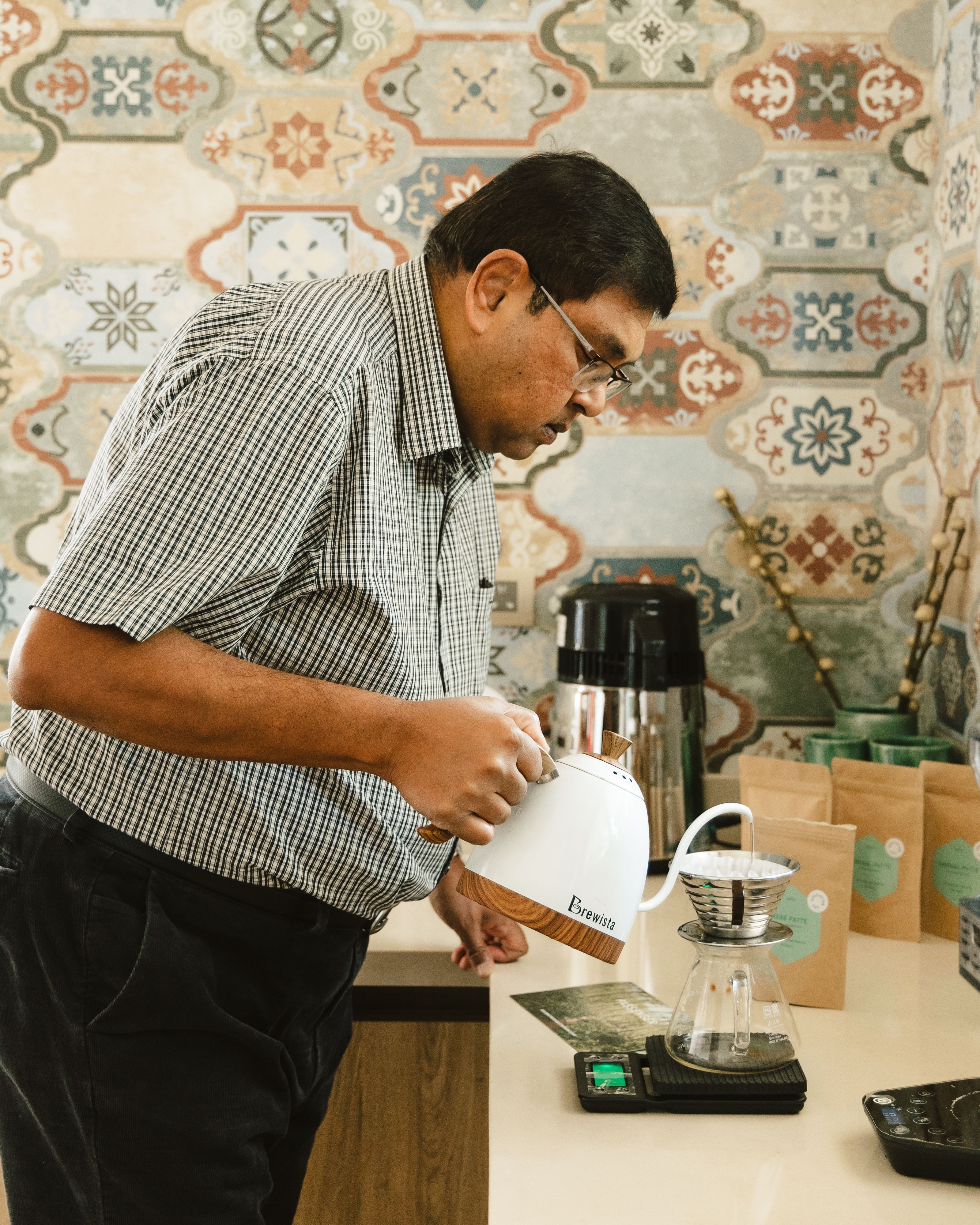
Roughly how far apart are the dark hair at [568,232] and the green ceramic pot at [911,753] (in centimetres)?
79

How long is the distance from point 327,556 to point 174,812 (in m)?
0.27

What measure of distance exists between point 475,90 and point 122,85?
0.57 m

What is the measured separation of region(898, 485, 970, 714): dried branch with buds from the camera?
170 cm

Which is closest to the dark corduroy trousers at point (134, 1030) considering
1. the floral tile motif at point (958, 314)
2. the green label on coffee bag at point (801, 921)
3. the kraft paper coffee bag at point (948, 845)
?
the green label on coffee bag at point (801, 921)

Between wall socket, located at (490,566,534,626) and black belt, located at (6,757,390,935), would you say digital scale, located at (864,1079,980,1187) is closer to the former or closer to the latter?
black belt, located at (6,757,390,935)

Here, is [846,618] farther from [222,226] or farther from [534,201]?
[222,226]

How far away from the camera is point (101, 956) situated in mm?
1046

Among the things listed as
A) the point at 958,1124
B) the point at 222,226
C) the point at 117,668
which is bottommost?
the point at 958,1124

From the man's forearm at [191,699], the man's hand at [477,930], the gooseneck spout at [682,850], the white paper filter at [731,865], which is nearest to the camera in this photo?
the man's forearm at [191,699]

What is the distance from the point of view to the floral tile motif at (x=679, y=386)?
188 cm

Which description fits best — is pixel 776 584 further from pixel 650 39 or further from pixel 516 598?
pixel 650 39

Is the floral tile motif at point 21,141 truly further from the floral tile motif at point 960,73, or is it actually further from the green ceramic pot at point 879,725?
the green ceramic pot at point 879,725

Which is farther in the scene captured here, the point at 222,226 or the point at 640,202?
the point at 222,226

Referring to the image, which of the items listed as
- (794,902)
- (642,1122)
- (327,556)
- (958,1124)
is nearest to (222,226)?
(327,556)
